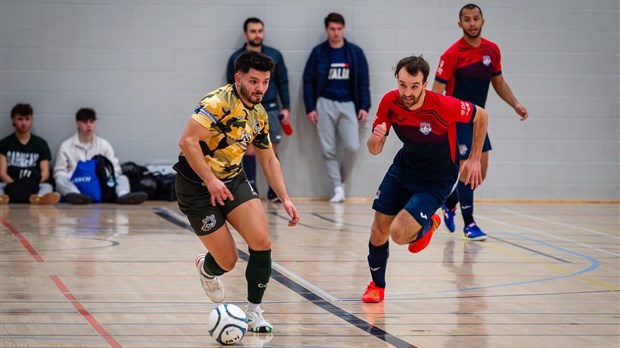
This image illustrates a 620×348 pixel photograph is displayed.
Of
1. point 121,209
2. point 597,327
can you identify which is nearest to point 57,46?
point 121,209

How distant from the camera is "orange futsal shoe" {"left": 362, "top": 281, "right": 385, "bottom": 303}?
21.4 feet

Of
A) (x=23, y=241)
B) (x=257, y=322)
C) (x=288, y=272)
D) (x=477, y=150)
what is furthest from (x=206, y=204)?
(x=23, y=241)

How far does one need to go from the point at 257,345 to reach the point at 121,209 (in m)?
7.14

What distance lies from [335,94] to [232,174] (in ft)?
25.0

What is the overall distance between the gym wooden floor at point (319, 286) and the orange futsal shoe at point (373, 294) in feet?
0.28

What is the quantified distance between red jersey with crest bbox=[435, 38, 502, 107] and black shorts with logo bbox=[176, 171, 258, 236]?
13.6 ft

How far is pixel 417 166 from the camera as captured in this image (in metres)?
6.66

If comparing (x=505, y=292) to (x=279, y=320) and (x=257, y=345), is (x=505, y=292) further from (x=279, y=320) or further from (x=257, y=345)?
(x=257, y=345)

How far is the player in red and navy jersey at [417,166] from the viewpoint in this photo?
644 centimetres

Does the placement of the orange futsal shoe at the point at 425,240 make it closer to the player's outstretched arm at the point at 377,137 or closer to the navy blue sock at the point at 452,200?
the player's outstretched arm at the point at 377,137

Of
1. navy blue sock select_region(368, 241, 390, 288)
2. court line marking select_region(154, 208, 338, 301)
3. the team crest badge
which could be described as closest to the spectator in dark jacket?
court line marking select_region(154, 208, 338, 301)

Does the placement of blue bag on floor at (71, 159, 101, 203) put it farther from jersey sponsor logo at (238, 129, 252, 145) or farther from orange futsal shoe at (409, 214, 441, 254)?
jersey sponsor logo at (238, 129, 252, 145)

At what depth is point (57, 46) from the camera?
13.3m

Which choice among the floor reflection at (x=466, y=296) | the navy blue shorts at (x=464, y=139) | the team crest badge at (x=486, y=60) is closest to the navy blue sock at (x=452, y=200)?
the floor reflection at (x=466, y=296)
